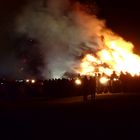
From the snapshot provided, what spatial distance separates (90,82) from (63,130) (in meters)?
10.5

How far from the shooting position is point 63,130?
41.9 ft

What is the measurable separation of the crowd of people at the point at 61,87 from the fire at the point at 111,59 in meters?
3.05

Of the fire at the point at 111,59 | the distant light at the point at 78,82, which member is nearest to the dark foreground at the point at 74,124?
the distant light at the point at 78,82

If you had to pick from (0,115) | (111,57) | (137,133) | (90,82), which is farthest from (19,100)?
(137,133)

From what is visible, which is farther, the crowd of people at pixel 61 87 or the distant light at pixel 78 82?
the distant light at pixel 78 82

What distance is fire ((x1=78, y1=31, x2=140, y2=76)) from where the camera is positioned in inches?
1341

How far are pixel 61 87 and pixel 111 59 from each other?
7.40 m

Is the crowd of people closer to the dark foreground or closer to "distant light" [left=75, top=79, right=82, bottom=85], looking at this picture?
"distant light" [left=75, top=79, right=82, bottom=85]

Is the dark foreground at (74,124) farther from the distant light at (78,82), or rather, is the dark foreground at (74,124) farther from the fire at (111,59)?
the fire at (111,59)

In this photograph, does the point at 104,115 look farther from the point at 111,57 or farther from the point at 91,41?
the point at 91,41

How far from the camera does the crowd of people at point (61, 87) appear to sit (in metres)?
27.4

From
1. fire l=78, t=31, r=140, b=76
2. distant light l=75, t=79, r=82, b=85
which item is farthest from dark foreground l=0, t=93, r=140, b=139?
fire l=78, t=31, r=140, b=76

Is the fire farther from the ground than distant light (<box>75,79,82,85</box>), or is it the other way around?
the fire

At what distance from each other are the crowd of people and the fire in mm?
3050
